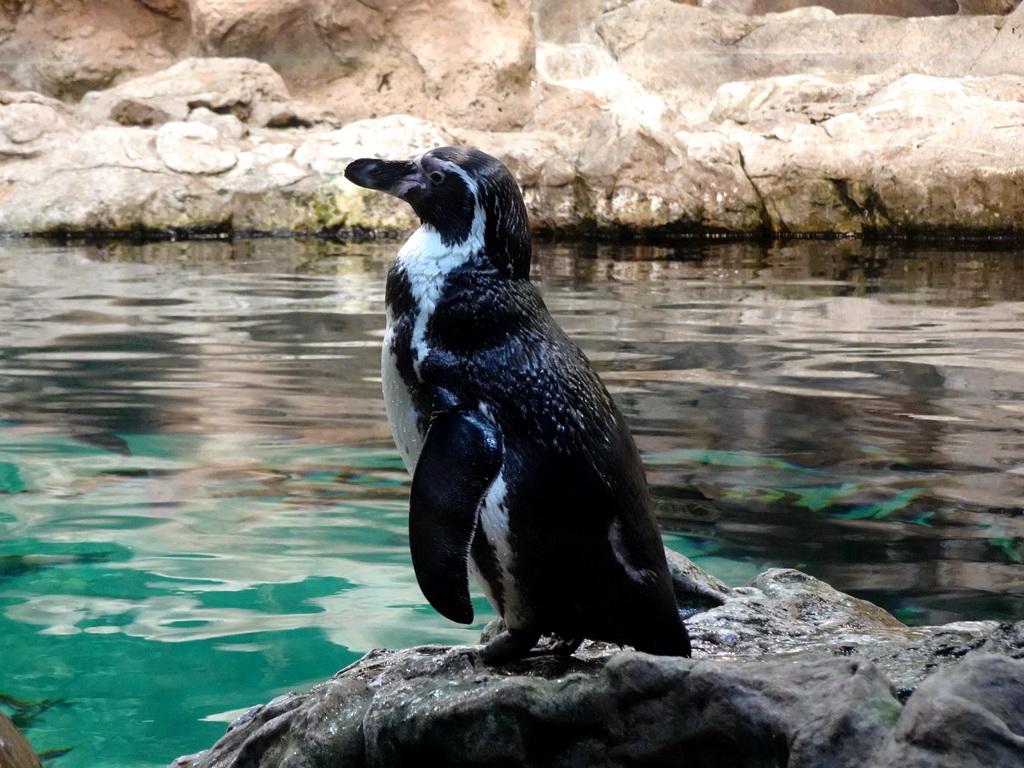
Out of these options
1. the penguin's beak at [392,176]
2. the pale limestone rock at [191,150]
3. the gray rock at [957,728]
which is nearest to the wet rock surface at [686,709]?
the gray rock at [957,728]

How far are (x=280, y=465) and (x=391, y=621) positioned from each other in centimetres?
137

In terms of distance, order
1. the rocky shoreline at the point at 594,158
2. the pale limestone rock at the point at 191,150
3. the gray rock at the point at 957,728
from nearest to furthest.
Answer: the gray rock at the point at 957,728 → the rocky shoreline at the point at 594,158 → the pale limestone rock at the point at 191,150

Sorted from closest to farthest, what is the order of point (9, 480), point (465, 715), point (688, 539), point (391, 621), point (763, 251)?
point (465, 715), point (391, 621), point (688, 539), point (9, 480), point (763, 251)

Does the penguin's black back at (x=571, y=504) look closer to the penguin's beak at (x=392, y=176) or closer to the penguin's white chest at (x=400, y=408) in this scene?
the penguin's white chest at (x=400, y=408)

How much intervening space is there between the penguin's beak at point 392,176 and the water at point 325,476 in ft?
4.40

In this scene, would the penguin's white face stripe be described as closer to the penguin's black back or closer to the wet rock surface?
the penguin's black back

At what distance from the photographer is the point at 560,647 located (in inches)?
86.4

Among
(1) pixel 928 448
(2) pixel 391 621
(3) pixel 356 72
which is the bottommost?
(2) pixel 391 621

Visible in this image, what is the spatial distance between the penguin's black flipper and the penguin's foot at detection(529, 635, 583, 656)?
8.2 inches

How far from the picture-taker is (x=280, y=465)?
4.62 metres

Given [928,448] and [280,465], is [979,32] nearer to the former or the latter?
[928,448]

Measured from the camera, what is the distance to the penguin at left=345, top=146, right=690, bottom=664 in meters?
2.03

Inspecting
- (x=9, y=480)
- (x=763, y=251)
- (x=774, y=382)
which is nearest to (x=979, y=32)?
(x=763, y=251)

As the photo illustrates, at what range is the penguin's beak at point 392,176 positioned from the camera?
2.35m
